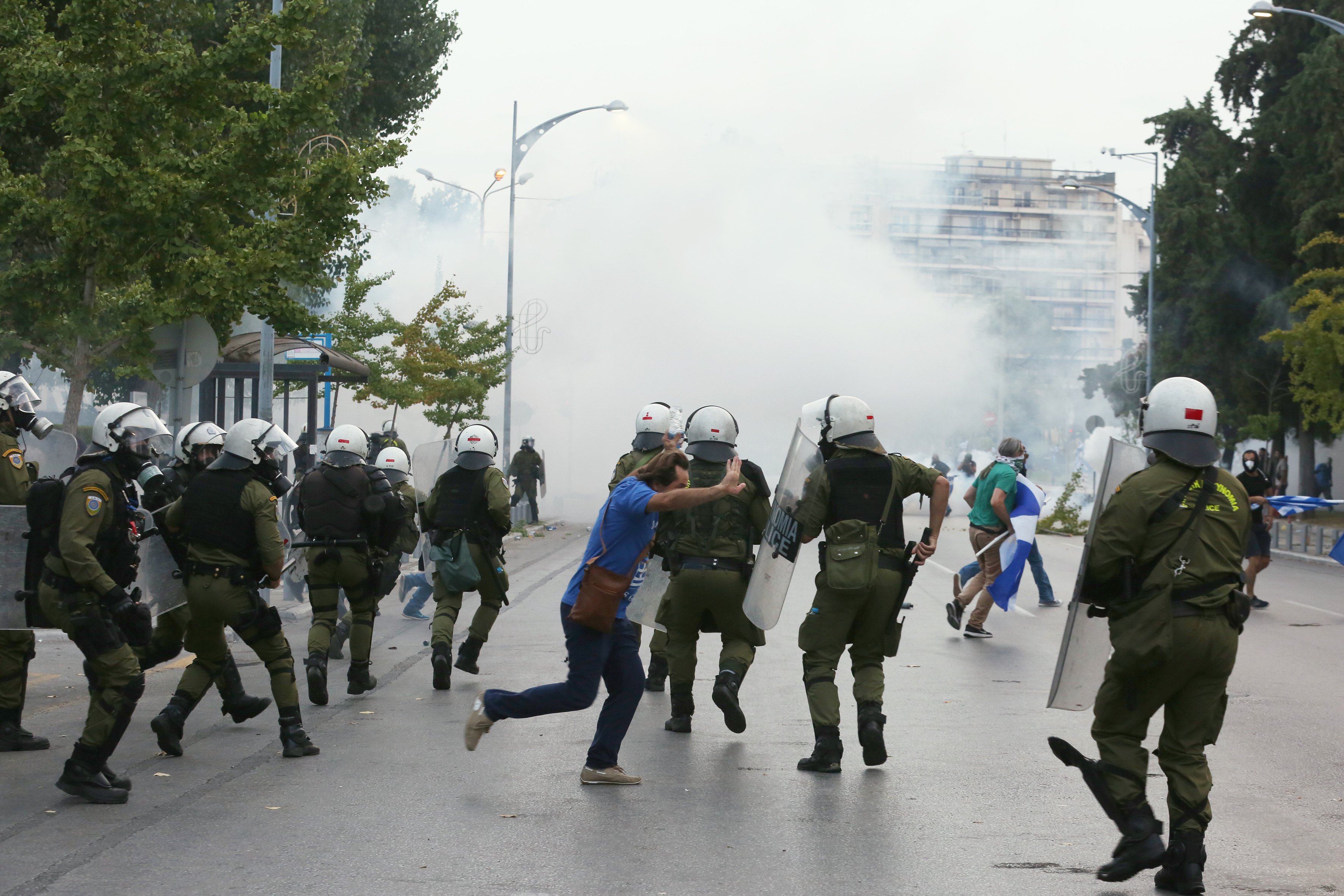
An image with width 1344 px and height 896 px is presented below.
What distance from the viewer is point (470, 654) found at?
28.4ft

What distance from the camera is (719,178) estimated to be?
1892 inches

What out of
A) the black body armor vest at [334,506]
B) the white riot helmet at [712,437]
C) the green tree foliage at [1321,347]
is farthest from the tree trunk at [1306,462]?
the black body armor vest at [334,506]

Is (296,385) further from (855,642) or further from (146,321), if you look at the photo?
(855,642)

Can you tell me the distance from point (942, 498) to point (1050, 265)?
117 metres

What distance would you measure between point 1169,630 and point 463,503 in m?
5.44

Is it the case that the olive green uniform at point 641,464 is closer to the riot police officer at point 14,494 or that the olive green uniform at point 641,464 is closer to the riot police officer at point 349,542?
the riot police officer at point 349,542

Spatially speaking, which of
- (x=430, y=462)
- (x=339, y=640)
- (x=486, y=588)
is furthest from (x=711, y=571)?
(x=430, y=462)

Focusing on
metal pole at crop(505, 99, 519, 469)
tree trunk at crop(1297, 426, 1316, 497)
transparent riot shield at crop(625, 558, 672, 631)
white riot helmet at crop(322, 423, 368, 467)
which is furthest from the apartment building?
transparent riot shield at crop(625, 558, 672, 631)

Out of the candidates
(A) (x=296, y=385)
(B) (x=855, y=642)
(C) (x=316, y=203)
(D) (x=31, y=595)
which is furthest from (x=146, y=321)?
(A) (x=296, y=385)

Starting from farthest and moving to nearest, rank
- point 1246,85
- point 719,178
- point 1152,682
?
point 719,178
point 1246,85
point 1152,682

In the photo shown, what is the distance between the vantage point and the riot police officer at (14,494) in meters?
6.46

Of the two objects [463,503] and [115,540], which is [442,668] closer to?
[463,503]

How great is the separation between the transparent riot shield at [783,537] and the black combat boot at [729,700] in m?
0.30

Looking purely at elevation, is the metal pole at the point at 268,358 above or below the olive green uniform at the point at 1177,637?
above
